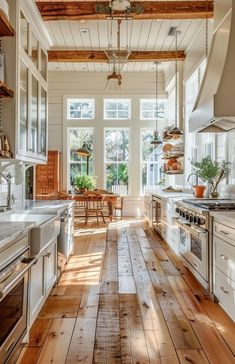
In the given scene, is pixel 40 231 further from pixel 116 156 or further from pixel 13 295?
pixel 116 156

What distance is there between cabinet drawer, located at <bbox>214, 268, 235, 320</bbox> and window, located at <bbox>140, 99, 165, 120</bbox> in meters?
7.51

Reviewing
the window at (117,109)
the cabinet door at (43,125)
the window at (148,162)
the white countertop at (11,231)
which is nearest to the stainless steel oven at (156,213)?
the cabinet door at (43,125)

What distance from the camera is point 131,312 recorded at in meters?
2.97

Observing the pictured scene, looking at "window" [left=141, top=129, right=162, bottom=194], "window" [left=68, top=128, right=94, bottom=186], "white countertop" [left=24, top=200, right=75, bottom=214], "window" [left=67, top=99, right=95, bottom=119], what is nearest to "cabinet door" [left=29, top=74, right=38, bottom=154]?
"white countertop" [left=24, top=200, right=75, bottom=214]

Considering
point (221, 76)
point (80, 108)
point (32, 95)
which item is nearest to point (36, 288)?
point (32, 95)

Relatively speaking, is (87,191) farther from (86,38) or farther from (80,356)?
(80,356)

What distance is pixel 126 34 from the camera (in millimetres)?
7051

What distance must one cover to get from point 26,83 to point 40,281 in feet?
6.42

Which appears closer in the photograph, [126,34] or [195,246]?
[195,246]

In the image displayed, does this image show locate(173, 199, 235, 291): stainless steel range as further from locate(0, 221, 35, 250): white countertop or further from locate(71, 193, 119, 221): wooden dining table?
locate(71, 193, 119, 221): wooden dining table

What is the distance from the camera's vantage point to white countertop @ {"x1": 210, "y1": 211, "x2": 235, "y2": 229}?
2644mm

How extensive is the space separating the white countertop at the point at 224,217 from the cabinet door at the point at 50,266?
1.46 meters

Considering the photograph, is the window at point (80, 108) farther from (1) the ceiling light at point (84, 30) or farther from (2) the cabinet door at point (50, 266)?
(2) the cabinet door at point (50, 266)

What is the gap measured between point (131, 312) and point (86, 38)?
20.1 ft
